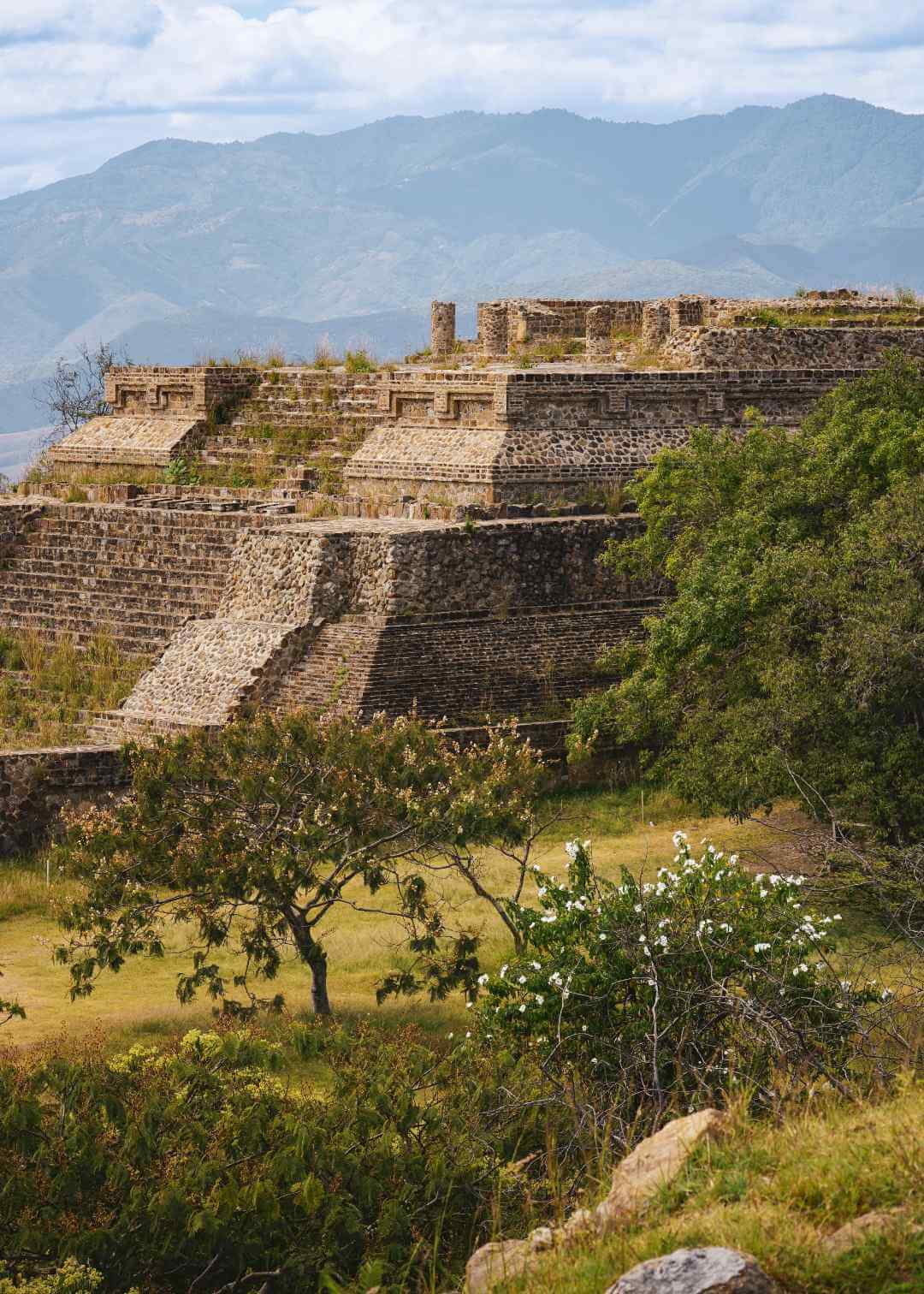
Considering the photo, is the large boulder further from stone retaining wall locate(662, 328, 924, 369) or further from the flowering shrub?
stone retaining wall locate(662, 328, 924, 369)

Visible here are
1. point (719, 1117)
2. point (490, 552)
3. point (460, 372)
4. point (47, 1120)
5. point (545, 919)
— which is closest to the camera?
point (719, 1117)

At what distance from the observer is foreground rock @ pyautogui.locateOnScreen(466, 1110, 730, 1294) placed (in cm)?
827

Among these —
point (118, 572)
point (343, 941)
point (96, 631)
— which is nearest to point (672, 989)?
point (343, 941)

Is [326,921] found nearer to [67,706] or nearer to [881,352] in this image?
[67,706]

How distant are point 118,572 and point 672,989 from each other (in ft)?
47.3

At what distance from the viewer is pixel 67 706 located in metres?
22.4

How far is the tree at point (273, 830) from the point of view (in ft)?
46.1

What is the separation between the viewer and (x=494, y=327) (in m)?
29.3

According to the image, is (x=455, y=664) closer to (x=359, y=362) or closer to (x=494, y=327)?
(x=359, y=362)

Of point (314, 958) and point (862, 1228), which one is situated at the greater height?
point (862, 1228)

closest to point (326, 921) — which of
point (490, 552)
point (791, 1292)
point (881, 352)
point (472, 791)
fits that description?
point (472, 791)

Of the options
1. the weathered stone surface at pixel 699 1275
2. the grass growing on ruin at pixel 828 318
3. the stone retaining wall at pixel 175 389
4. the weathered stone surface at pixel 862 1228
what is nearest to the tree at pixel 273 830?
the weathered stone surface at pixel 862 1228

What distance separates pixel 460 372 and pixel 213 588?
428 centimetres

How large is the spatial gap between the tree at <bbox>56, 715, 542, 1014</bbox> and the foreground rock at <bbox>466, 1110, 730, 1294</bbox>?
16.9ft
